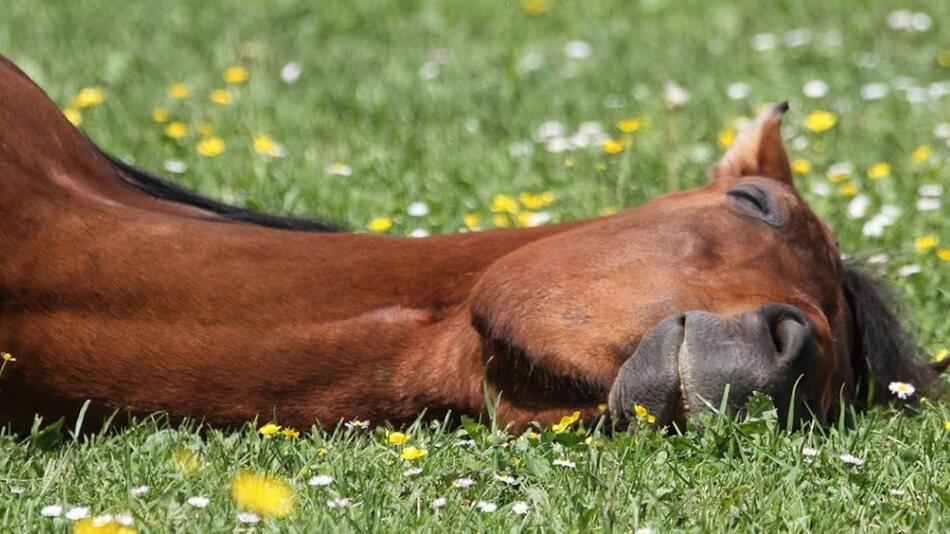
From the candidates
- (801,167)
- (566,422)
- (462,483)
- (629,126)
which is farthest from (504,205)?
(462,483)

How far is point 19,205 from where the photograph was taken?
12.1ft

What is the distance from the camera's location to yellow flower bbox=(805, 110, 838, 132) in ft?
22.3

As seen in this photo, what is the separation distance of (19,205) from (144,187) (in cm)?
52

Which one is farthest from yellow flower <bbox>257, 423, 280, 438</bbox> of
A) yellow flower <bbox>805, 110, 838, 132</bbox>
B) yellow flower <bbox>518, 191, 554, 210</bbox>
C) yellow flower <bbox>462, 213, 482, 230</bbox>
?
yellow flower <bbox>805, 110, 838, 132</bbox>

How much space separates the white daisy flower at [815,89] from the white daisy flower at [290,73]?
7.82 ft

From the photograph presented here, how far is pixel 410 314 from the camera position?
144 inches

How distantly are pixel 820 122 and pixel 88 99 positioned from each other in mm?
2969

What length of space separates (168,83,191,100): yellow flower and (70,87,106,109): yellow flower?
1.00ft

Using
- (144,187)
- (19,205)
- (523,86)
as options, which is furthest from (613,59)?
(19,205)

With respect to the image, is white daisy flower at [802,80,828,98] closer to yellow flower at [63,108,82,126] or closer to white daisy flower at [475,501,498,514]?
yellow flower at [63,108,82,126]

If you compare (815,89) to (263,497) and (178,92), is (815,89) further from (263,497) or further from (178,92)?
(263,497)

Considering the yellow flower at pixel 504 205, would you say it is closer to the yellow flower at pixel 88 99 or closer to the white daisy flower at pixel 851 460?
the yellow flower at pixel 88 99

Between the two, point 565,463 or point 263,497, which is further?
point 565,463

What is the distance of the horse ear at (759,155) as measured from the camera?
13.6ft
